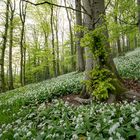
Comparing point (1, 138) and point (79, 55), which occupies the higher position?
point (79, 55)

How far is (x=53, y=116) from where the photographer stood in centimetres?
587

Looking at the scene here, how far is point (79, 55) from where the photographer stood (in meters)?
17.4

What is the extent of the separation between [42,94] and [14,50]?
2832 cm

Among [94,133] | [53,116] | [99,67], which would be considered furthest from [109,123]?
[99,67]

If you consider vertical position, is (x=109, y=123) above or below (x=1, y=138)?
above

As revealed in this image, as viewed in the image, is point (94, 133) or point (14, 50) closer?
point (94, 133)


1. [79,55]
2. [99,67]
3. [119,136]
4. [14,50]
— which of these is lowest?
[119,136]

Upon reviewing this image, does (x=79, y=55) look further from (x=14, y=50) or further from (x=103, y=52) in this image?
(x=14, y=50)

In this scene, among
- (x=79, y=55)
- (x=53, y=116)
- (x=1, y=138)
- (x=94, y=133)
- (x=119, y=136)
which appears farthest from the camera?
(x=79, y=55)

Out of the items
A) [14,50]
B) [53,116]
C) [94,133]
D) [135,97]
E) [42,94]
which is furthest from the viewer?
[14,50]

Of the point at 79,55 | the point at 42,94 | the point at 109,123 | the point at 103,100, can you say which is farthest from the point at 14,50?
the point at 109,123

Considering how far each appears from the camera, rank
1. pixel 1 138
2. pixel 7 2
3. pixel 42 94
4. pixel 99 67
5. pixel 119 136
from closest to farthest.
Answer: pixel 119 136, pixel 1 138, pixel 99 67, pixel 42 94, pixel 7 2

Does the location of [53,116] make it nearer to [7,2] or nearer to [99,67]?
[99,67]

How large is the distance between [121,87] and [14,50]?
30.5 m
